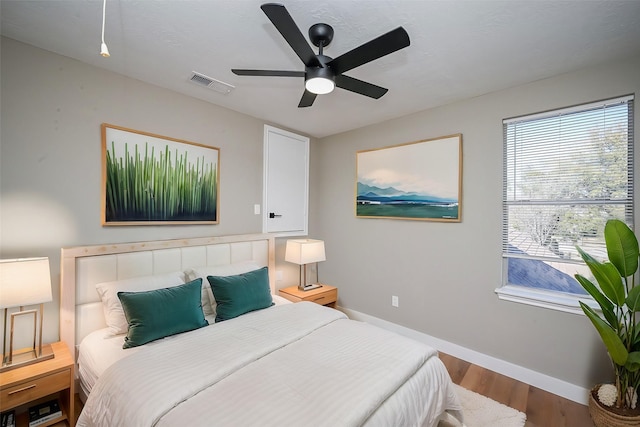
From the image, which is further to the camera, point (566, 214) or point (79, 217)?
point (566, 214)

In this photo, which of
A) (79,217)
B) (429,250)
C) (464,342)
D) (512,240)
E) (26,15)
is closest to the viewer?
(26,15)

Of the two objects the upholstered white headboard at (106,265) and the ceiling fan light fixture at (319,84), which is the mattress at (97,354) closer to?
the upholstered white headboard at (106,265)

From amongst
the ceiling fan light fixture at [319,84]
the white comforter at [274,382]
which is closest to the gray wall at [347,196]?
the white comforter at [274,382]

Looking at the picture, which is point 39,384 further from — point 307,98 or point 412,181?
point 412,181

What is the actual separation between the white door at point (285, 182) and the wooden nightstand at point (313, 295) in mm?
781

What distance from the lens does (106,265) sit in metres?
2.20

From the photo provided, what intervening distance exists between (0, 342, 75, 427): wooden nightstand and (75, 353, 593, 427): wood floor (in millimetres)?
262

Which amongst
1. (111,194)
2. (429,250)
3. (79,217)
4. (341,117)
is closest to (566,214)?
(429,250)

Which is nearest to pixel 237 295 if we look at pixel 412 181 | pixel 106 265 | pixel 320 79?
pixel 106 265

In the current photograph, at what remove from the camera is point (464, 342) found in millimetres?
2857

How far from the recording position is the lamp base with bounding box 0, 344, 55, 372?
168cm

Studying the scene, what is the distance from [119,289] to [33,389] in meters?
0.67

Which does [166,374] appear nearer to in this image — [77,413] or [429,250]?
[77,413]

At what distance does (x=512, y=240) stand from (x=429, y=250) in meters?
0.78
